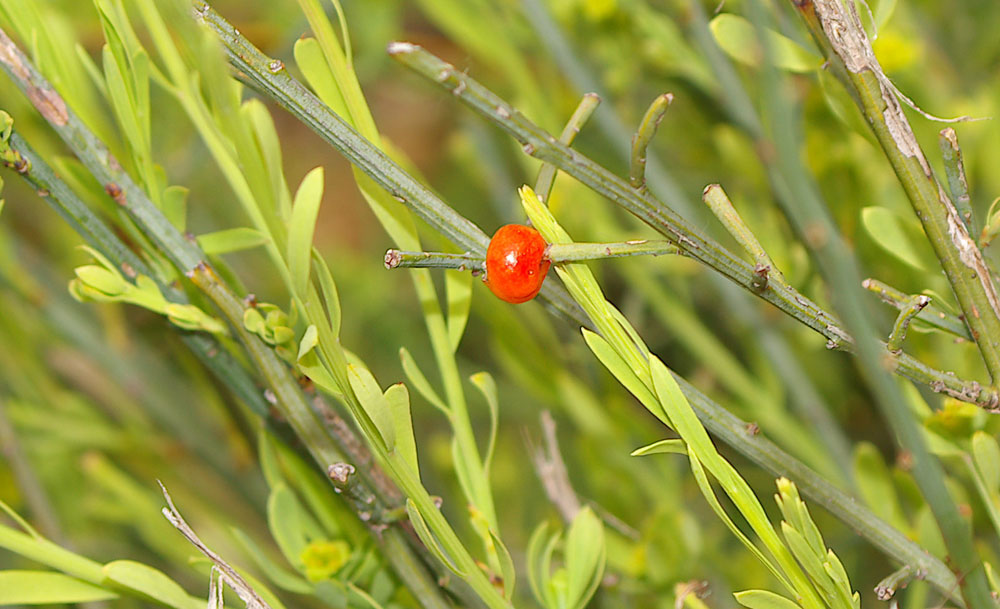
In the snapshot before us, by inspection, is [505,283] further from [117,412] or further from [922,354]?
[117,412]

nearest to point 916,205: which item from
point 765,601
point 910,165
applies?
point 910,165

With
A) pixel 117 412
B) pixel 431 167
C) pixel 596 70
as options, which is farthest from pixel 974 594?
pixel 431 167

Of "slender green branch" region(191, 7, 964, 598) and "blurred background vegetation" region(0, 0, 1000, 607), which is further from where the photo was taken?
"blurred background vegetation" region(0, 0, 1000, 607)

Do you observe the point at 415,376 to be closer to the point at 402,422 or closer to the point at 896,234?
the point at 402,422

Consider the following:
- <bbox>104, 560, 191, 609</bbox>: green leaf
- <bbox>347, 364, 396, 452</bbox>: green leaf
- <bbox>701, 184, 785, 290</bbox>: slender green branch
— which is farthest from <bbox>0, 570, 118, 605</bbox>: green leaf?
<bbox>701, 184, 785, 290</bbox>: slender green branch

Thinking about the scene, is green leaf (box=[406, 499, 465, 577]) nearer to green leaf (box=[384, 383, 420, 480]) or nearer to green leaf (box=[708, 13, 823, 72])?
green leaf (box=[384, 383, 420, 480])

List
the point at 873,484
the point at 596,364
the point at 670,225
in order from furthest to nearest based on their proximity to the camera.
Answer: the point at 596,364, the point at 873,484, the point at 670,225

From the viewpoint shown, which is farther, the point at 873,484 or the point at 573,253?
the point at 873,484
